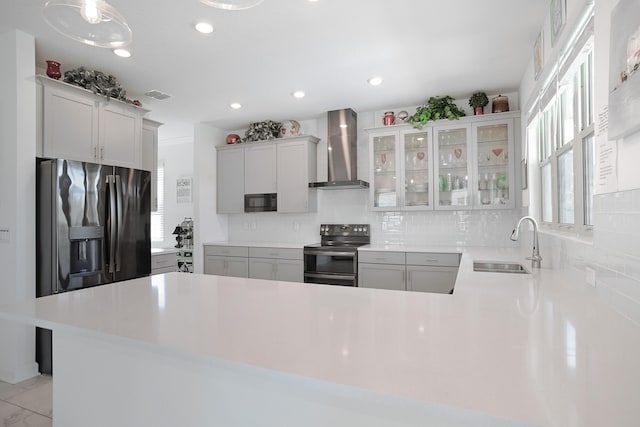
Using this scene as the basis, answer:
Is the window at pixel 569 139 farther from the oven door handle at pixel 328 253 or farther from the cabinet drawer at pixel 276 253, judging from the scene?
the cabinet drawer at pixel 276 253

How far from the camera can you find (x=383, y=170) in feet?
13.7

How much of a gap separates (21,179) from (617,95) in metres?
3.61

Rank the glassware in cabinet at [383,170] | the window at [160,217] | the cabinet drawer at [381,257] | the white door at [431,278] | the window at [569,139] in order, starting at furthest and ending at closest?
the window at [160,217], the glassware in cabinet at [383,170], the cabinet drawer at [381,257], the white door at [431,278], the window at [569,139]

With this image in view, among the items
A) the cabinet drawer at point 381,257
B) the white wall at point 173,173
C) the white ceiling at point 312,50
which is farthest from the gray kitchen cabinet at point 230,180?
the cabinet drawer at point 381,257

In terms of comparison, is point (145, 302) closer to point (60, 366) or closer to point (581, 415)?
point (60, 366)

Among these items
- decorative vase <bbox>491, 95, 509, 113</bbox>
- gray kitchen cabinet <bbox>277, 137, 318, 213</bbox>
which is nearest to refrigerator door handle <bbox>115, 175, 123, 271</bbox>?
gray kitchen cabinet <bbox>277, 137, 318, 213</bbox>

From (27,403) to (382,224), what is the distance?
3.64 meters

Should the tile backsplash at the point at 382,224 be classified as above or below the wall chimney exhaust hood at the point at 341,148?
below

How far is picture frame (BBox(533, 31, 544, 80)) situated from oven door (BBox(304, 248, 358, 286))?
2.34m

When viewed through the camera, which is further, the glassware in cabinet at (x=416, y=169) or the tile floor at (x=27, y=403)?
the glassware in cabinet at (x=416, y=169)

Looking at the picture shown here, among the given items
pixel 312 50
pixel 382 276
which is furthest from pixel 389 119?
pixel 382 276

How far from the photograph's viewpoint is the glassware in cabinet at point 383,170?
4.11 metres

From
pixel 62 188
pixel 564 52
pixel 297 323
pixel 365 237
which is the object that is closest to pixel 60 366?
pixel 297 323

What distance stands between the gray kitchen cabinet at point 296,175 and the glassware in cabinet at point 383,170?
0.82 m
